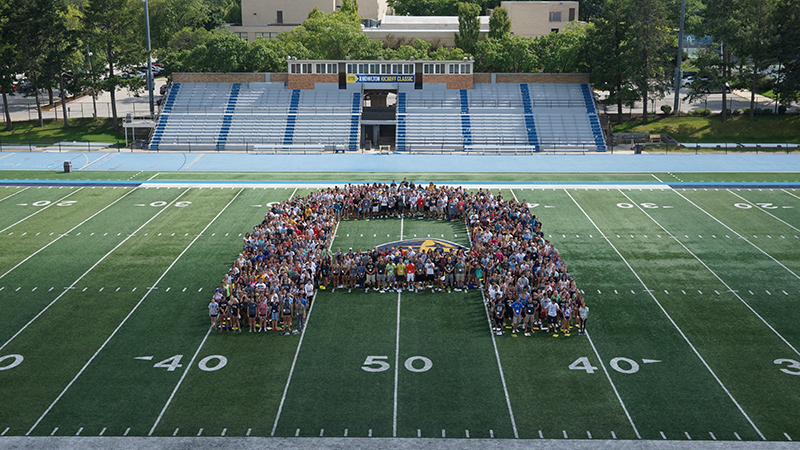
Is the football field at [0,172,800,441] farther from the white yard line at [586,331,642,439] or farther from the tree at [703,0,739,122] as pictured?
the tree at [703,0,739,122]

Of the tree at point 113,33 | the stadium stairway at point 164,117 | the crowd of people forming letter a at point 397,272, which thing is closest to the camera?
the crowd of people forming letter a at point 397,272

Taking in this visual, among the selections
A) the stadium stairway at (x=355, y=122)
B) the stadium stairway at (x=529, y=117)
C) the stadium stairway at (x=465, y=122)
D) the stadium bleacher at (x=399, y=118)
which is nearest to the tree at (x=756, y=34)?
the stadium bleacher at (x=399, y=118)

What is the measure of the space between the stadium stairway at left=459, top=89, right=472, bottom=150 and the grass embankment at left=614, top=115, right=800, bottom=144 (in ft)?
37.6

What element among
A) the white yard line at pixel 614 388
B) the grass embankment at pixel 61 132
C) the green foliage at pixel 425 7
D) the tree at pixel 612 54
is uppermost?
the green foliage at pixel 425 7

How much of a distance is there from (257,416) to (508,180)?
88.6 feet

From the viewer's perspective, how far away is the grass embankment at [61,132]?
180 feet

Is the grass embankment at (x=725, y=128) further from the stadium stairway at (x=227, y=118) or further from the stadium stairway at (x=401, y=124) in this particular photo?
the stadium stairway at (x=227, y=118)

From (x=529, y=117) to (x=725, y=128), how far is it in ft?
48.7

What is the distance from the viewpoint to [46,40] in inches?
2156

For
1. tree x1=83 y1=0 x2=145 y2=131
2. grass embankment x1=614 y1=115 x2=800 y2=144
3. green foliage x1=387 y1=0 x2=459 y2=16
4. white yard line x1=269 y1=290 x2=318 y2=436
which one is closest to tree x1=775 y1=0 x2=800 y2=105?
grass embankment x1=614 y1=115 x2=800 y2=144

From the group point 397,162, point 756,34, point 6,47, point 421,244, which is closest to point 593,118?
point 756,34

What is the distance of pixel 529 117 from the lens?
54031 millimetres

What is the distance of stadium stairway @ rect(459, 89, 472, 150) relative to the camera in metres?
51.6

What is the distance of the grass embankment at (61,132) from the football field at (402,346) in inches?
992
